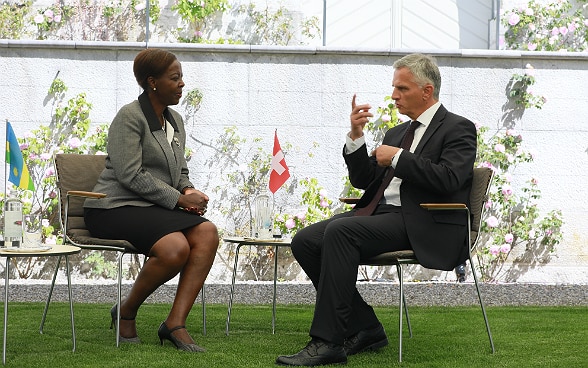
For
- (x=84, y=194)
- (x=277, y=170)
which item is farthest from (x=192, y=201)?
(x=277, y=170)

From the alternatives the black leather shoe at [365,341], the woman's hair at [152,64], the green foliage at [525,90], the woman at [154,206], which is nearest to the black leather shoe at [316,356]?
the black leather shoe at [365,341]

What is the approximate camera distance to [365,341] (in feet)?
13.8

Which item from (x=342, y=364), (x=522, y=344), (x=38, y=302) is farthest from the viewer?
(x=38, y=302)

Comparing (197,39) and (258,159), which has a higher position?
(197,39)

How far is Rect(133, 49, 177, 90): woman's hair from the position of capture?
445cm

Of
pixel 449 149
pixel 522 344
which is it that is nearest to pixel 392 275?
pixel 522 344

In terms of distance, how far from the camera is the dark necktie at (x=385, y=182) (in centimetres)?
417

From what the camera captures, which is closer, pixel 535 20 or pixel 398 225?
pixel 398 225

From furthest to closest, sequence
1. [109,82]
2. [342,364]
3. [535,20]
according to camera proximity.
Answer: [535,20] → [109,82] → [342,364]

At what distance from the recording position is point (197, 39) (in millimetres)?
7797

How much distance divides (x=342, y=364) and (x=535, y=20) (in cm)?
501

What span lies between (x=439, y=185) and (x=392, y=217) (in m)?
0.23

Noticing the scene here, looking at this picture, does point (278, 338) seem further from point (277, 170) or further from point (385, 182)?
point (277, 170)

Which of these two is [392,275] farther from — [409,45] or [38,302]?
[38,302]
